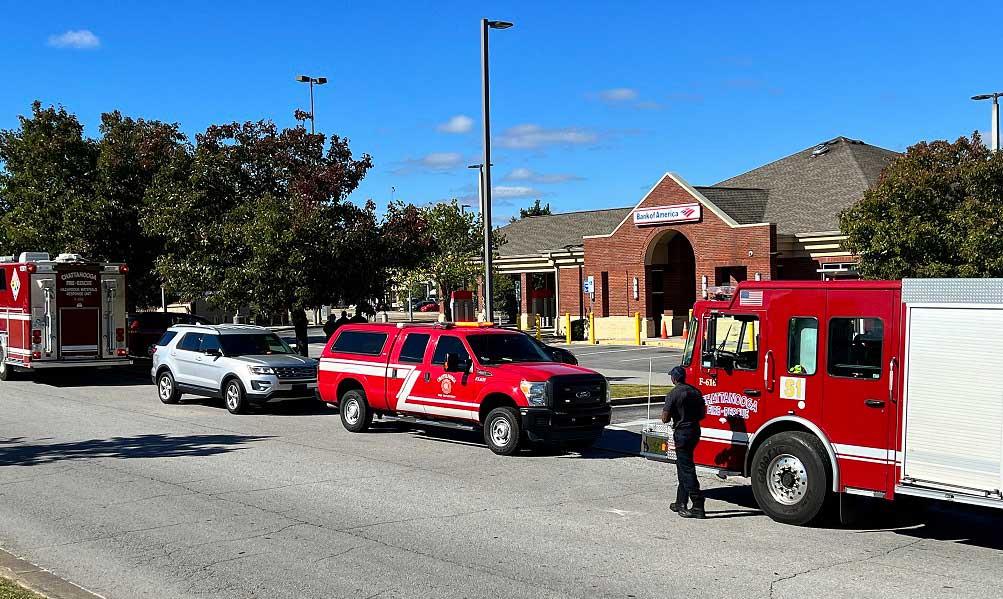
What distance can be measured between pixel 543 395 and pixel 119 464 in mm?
6141

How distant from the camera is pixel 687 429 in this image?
10836 mm

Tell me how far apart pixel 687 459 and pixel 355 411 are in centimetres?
815

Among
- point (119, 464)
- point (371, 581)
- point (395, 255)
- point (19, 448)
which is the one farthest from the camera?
point (395, 255)

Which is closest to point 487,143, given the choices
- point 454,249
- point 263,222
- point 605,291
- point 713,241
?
point 263,222

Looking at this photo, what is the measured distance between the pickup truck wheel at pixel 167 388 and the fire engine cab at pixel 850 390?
13922mm

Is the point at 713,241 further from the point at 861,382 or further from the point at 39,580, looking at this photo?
the point at 39,580

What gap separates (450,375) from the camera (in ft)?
51.9

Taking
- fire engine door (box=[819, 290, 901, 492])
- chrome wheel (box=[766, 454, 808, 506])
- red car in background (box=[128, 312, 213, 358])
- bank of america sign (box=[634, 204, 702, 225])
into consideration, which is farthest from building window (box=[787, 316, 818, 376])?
bank of america sign (box=[634, 204, 702, 225])

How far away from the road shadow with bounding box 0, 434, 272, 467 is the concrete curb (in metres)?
5.99

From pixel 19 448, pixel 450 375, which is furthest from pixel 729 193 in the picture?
pixel 19 448

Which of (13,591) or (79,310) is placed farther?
(79,310)

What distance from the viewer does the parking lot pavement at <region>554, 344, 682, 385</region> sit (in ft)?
90.5

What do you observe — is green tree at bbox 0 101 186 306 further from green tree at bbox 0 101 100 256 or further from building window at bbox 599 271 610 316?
building window at bbox 599 271 610 316

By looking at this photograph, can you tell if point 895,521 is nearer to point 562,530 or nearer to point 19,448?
point 562,530
